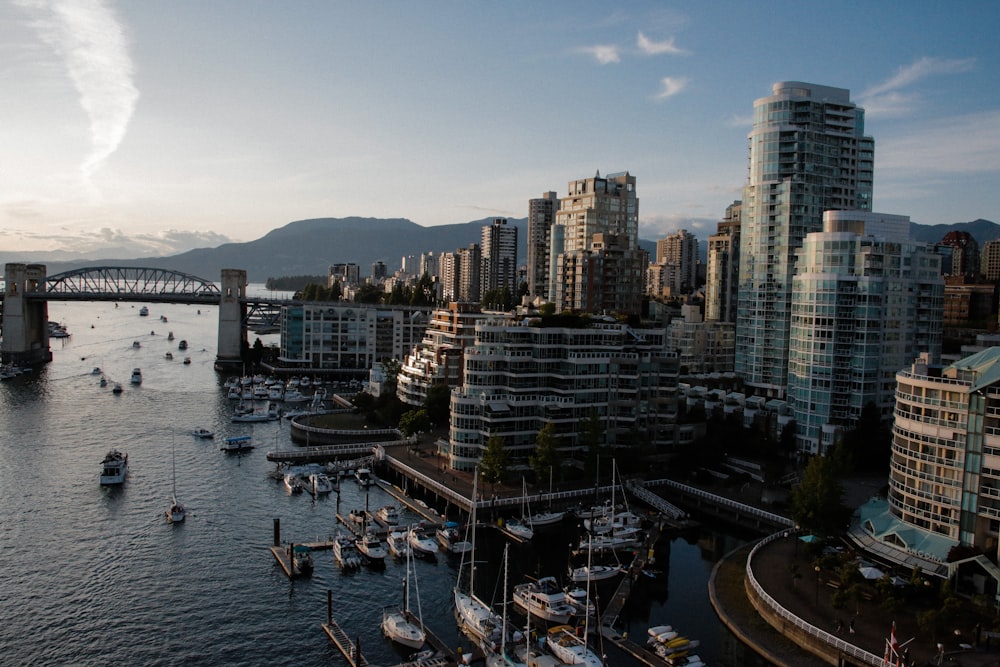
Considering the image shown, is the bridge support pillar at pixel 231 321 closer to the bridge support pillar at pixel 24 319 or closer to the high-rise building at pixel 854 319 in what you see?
the bridge support pillar at pixel 24 319

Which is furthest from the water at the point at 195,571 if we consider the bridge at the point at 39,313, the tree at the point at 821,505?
the bridge at the point at 39,313

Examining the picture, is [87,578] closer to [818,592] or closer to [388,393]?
[818,592]

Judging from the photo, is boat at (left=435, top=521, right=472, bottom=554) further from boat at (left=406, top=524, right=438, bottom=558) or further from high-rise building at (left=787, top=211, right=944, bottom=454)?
high-rise building at (left=787, top=211, right=944, bottom=454)

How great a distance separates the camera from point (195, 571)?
3803 centimetres

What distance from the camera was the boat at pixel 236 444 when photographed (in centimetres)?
6366

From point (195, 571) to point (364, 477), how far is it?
17176 millimetres

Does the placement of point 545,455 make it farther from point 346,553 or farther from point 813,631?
point 813,631

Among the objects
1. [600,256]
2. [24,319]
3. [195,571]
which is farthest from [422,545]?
[24,319]

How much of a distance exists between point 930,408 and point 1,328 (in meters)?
136

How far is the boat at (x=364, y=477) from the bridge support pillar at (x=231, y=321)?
220 ft

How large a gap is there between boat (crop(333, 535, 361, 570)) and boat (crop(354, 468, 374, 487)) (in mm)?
12465

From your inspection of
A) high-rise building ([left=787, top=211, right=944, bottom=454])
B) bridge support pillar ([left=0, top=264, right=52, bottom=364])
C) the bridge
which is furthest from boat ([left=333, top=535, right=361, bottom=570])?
bridge support pillar ([left=0, top=264, right=52, bottom=364])

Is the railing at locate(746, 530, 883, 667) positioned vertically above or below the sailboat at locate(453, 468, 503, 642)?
above

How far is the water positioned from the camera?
31.2 meters
